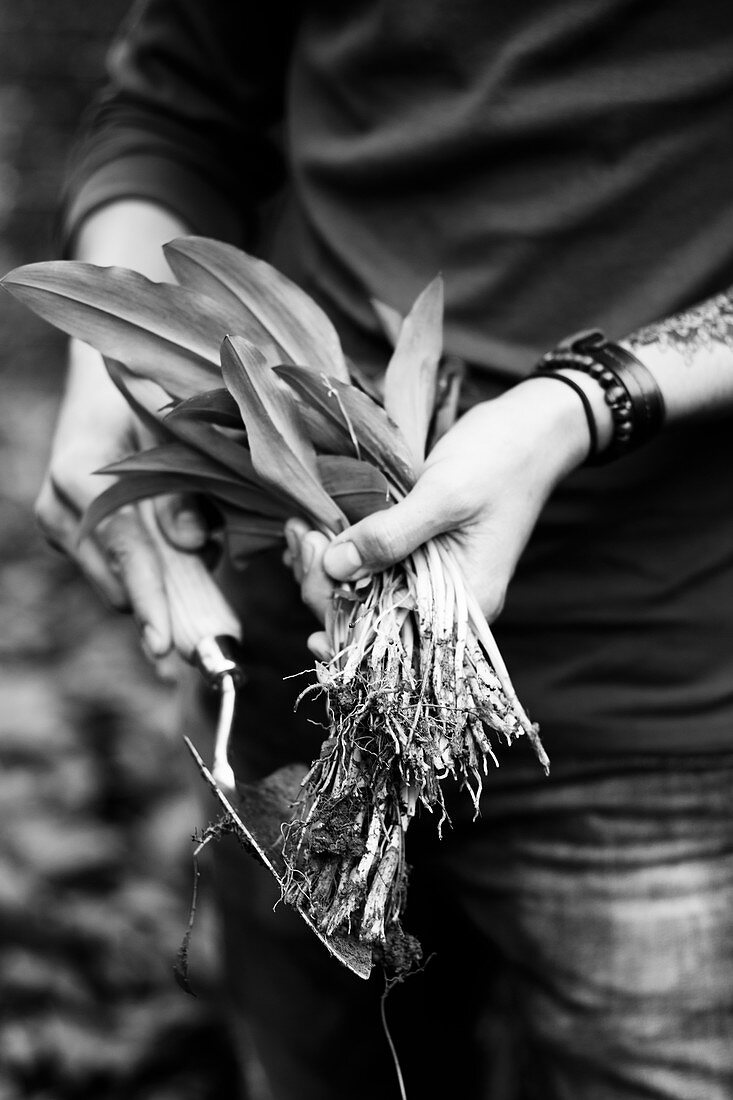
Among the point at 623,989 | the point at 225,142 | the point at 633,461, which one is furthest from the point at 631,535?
the point at 225,142

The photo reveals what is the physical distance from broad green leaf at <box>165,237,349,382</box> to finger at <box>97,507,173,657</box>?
0.87ft

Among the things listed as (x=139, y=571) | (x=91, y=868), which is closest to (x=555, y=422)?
(x=139, y=571)

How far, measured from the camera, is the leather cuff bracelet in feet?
2.94

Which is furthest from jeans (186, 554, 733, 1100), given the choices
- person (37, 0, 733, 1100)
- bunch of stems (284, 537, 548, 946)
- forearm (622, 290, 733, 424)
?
forearm (622, 290, 733, 424)

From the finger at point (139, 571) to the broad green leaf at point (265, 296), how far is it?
0.87 feet

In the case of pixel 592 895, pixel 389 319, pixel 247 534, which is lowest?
pixel 592 895

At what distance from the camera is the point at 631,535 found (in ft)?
3.42

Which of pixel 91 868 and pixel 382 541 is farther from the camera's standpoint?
pixel 91 868

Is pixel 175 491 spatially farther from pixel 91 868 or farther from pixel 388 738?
pixel 91 868

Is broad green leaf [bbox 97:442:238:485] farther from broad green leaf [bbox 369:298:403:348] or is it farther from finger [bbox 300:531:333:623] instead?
broad green leaf [bbox 369:298:403:348]

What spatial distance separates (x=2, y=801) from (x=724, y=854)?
1663mm

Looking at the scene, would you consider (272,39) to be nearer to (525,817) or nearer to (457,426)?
(457,426)

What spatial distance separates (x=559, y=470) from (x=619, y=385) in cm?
9

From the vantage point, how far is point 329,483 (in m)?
0.93
